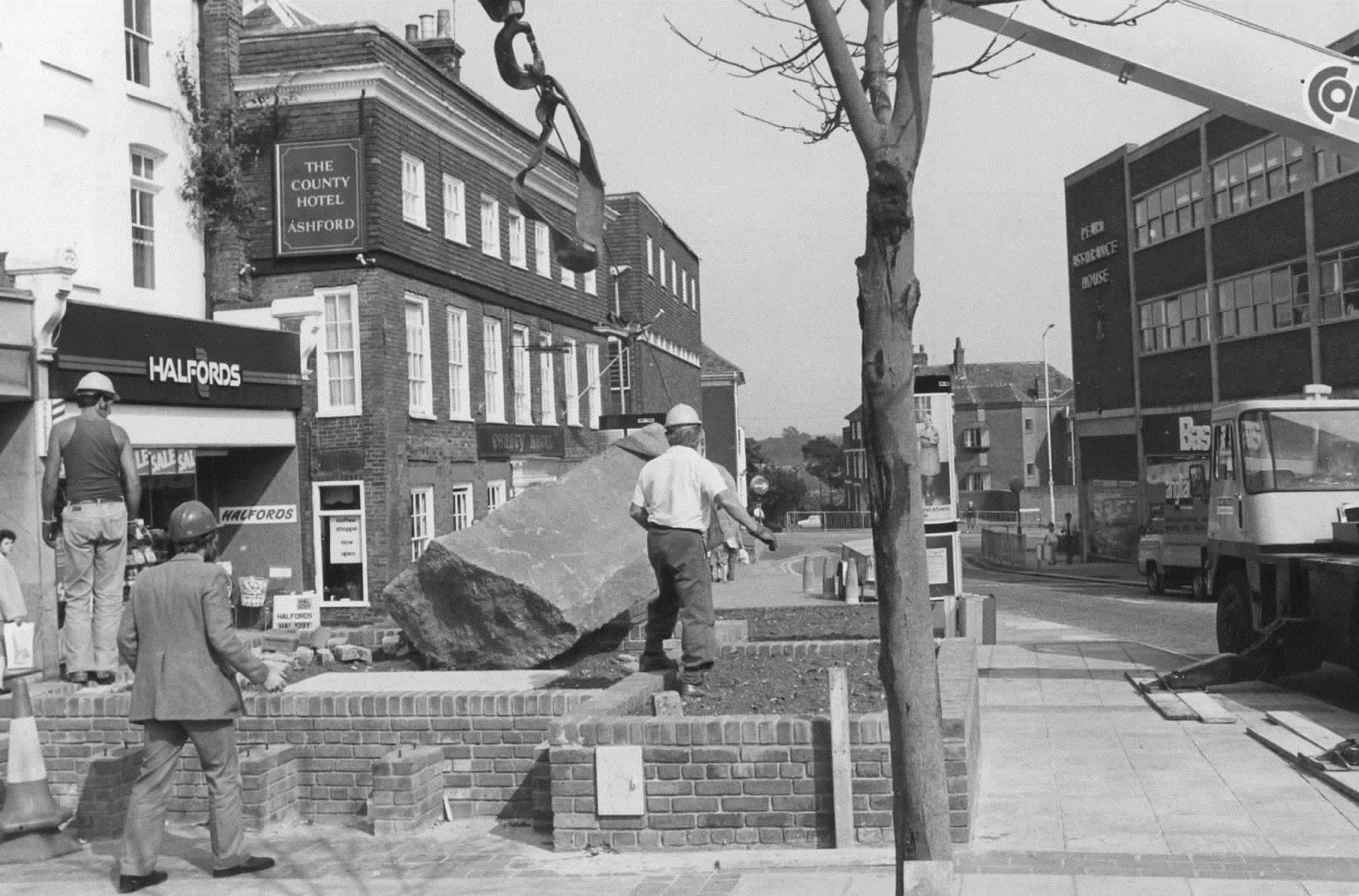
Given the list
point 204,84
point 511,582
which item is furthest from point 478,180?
point 511,582

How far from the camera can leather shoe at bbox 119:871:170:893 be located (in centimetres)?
682

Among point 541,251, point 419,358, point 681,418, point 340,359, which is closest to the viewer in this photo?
point 681,418

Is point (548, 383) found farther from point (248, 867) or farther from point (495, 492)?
point (248, 867)

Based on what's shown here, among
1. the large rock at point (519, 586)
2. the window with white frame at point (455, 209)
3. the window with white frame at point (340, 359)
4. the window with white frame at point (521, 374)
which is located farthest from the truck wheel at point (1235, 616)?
the window with white frame at point (521, 374)

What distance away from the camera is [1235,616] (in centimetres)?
1349

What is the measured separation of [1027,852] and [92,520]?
20.4ft

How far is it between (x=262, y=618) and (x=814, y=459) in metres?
93.9

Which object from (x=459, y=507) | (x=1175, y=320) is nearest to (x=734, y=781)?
(x=459, y=507)

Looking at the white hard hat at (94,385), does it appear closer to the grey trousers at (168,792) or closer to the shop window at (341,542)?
the grey trousers at (168,792)

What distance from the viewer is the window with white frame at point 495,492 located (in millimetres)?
27422

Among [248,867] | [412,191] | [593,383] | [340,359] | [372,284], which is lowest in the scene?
[248,867]

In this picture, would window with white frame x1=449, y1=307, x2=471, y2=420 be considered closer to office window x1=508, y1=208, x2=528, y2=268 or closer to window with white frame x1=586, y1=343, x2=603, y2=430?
office window x1=508, y1=208, x2=528, y2=268

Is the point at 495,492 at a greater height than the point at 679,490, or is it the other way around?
the point at 495,492

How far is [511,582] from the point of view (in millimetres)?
9711
